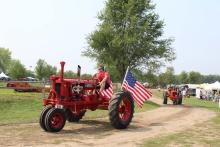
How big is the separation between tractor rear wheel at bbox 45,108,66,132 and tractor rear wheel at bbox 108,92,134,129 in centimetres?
181

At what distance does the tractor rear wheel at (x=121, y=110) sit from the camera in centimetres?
1427

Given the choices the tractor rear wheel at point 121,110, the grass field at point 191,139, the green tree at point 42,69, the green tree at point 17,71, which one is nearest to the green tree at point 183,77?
the green tree at point 42,69

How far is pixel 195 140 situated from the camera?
1248cm

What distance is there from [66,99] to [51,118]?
4.19 ft

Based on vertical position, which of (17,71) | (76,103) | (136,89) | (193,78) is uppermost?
(17,71)

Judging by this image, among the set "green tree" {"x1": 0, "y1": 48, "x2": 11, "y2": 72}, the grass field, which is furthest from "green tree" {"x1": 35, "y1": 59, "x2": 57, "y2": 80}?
the grass field

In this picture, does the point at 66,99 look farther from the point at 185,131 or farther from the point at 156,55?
the point at 156,55

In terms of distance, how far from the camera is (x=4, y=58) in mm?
122062

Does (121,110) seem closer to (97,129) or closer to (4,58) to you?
(97,129)

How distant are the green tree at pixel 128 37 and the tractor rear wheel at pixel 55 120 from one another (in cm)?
2327

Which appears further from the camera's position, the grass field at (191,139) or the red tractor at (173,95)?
the red tractor at (173,95)

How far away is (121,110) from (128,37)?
21.8 m

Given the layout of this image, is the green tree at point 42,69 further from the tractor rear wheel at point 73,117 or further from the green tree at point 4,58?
the tractor rear wheel at point 73,117

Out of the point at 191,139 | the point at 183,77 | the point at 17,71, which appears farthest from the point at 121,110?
the point at 183,77
